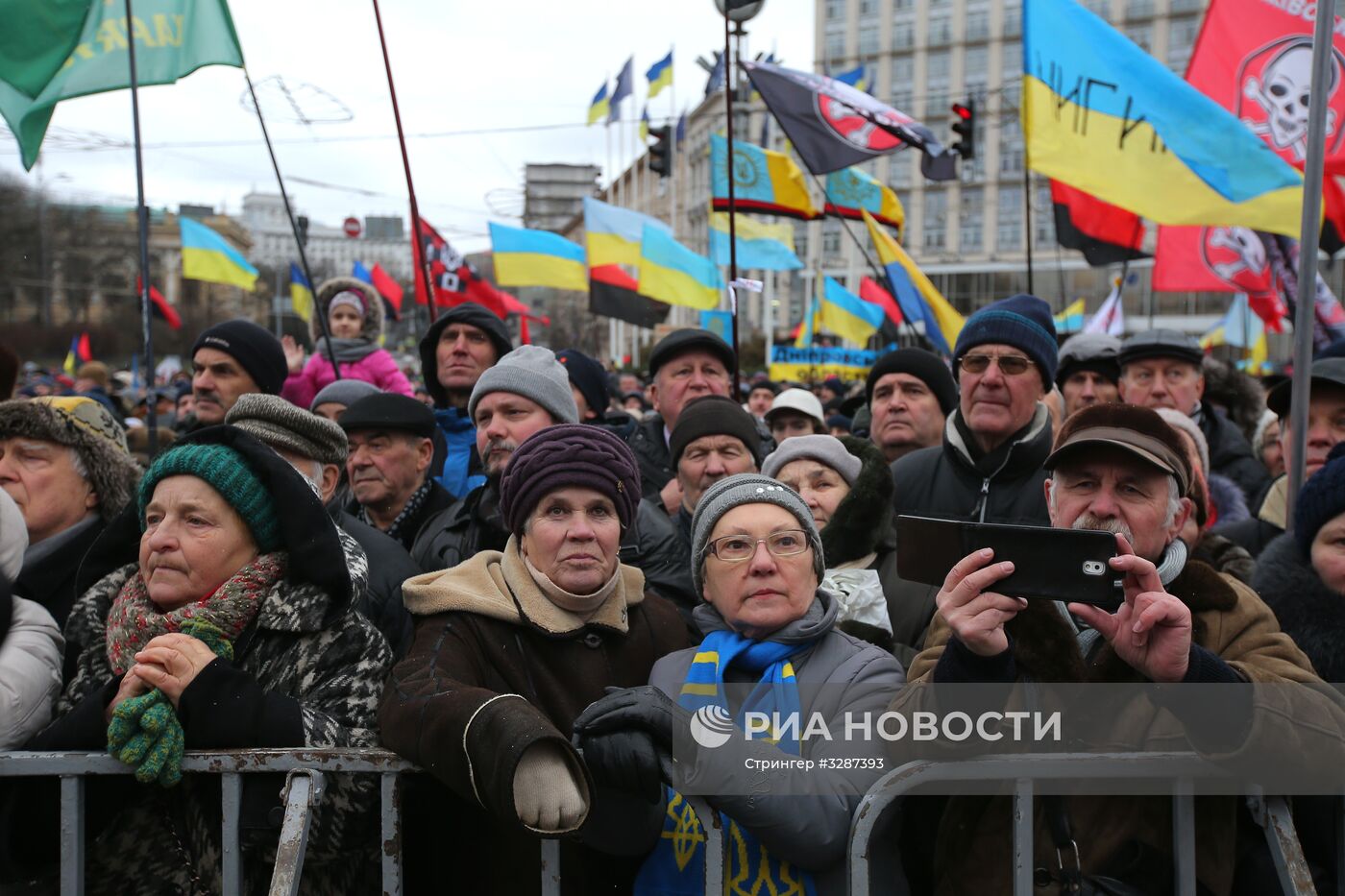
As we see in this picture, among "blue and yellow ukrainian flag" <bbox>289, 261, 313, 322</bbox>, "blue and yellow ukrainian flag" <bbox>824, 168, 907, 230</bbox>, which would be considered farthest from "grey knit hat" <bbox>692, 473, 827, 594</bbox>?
"blue and yellow ukrainian flag" <bbox>289, 261, 313, 322</bbox>

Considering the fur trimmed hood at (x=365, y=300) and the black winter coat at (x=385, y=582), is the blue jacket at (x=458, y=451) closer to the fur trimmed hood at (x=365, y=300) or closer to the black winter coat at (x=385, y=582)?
the black winter coat at (x=385, y=582)

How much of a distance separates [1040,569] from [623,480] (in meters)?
1.14

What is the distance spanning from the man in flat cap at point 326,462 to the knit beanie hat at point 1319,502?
2310 millimetres

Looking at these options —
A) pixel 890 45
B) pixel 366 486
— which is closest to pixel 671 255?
pixel 366 486

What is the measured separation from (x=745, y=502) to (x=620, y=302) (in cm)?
663

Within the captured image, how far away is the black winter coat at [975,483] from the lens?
3510 mm

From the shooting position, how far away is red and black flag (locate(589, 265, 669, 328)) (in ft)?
29.3

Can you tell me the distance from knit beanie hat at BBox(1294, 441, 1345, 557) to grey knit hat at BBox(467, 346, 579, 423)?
2.22 m

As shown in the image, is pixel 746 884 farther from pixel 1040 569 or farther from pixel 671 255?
pixel 671 255

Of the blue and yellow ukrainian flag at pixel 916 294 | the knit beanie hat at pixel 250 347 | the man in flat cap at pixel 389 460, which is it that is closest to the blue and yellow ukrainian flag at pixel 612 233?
the blue and yellow ukrainian flag at pixel 916 294

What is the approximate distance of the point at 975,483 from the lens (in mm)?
3652

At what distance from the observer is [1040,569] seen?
2051 mm

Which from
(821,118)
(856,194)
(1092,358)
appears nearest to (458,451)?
(1092,358)

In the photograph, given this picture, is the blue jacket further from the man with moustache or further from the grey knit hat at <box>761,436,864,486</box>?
the grey knit hat at <box>761,436,864,486</box>
